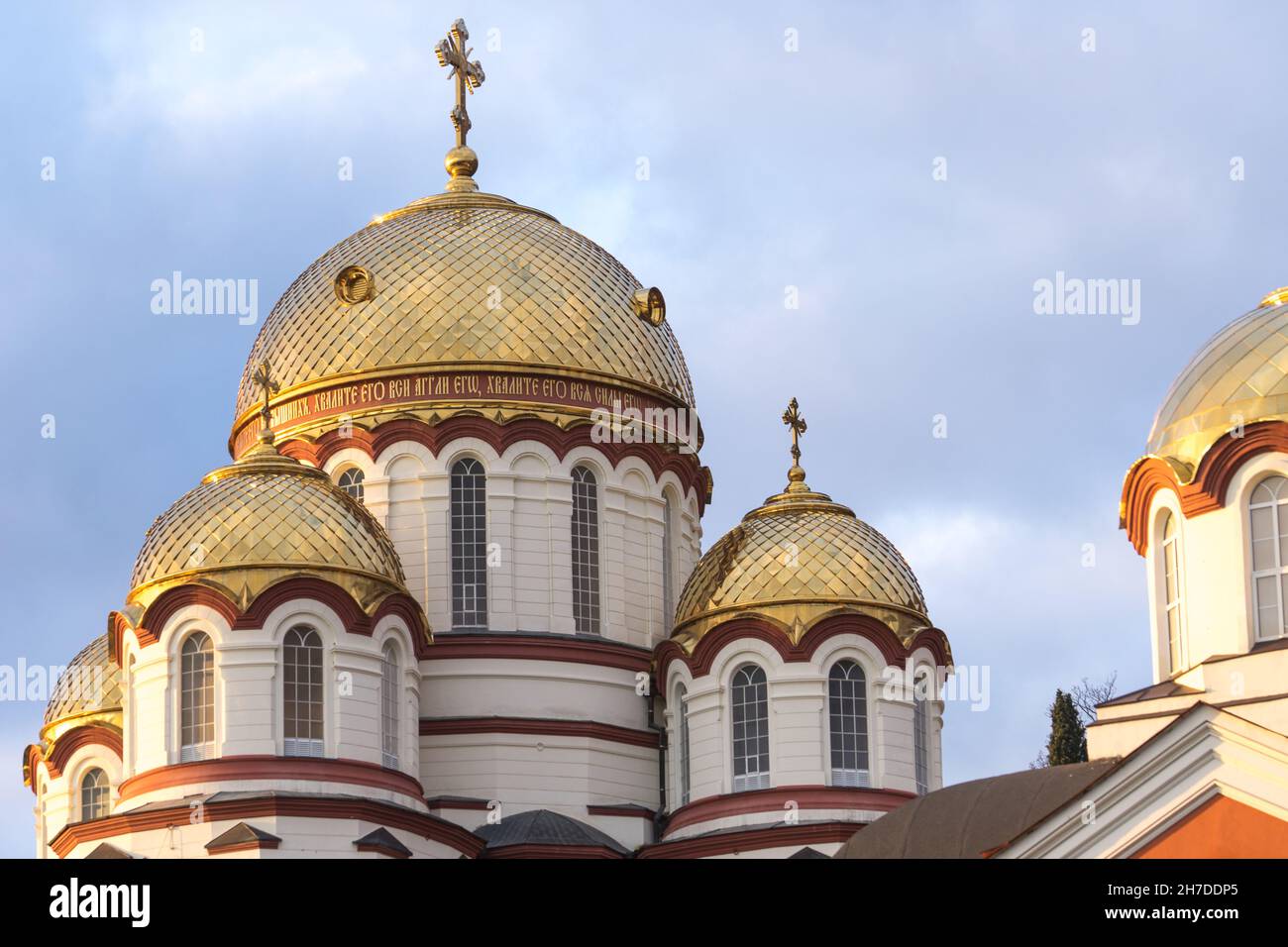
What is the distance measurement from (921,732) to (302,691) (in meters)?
9.73

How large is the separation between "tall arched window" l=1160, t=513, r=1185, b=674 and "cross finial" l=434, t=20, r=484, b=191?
815 inches

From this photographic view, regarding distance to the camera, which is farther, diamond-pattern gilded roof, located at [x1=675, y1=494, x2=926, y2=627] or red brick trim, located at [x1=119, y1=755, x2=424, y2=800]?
diamond-pattern gilded roof, located at [x1=675, y1=494, x2=926, y2=627]

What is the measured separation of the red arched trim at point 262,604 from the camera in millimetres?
39344

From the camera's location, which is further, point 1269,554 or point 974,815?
point 974,815

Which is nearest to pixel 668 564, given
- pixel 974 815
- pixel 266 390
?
pixel 266 390

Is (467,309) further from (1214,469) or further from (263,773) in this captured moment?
(1214,469)

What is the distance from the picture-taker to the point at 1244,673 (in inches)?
1155

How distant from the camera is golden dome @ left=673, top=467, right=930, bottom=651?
42.7 metres

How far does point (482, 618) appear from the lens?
44.1m

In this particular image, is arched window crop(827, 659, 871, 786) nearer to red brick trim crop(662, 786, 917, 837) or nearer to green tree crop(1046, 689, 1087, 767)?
red brick trim crop(662, 786, 917, 837)

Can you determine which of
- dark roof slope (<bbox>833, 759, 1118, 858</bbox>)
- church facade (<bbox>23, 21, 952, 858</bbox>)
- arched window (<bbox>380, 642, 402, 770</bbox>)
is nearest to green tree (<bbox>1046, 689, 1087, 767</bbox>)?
church facade (<bbox>23, 21, 952, 858</bbox>)
